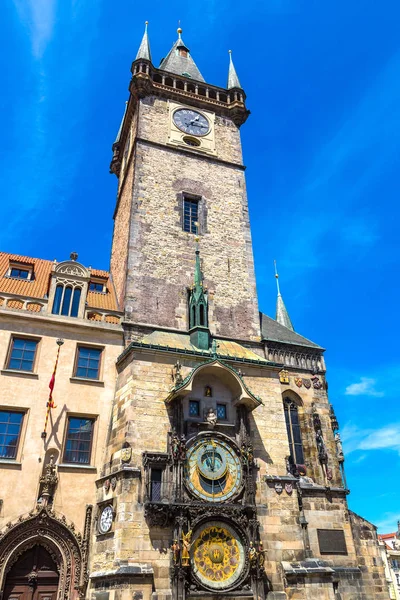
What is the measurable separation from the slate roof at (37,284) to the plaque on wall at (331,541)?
11.8m

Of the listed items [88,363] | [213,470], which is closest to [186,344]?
[88,363]

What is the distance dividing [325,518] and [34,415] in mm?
11081

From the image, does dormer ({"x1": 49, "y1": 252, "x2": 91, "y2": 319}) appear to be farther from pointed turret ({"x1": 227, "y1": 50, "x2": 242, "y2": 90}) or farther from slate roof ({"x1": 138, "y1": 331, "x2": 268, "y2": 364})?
pointed turret ({"x1": 227, "y1": 50, "x2": 242, "y2": 90})

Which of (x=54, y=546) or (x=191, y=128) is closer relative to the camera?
(x=54, y=546)

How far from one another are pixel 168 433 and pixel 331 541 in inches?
289

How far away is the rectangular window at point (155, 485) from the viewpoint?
585 inches

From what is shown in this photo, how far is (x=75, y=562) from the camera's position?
49.3ft

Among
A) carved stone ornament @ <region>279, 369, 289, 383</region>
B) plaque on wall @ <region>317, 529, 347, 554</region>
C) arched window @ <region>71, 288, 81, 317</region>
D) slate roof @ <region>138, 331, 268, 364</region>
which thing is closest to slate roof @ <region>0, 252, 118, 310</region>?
arched window @ <region>71, 288, 81, 317</region>

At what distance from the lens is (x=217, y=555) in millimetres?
14758

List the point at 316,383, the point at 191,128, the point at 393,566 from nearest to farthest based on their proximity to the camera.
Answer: the point at 316,383 → the point at 191,128 → the point at 393,566

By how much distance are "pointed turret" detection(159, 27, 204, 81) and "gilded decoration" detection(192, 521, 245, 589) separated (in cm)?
2581

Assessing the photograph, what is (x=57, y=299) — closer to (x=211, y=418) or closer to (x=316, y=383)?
(x=211, y=418)

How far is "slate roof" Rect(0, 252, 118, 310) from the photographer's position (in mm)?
19438

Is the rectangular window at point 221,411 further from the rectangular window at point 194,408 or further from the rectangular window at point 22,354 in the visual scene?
the rectangular window at point 22,354
